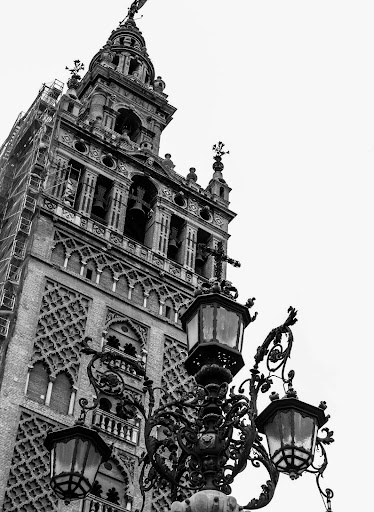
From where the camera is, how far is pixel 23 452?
773 inches

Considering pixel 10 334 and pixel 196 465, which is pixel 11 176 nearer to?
pixel 10 334

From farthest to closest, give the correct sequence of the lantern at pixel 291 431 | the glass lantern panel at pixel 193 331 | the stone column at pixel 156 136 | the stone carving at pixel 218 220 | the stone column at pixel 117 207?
the stone column at pixel 156 136
the stone carving at pixel 218 220
the stone column at pixel 117 207
the glass lantern panel at pixel 193 331
the lantern at pixel 291 431

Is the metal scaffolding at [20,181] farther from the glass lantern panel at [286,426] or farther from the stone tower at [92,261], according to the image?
the glass lantern panel at [286,426]

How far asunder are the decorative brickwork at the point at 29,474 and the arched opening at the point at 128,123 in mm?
14913

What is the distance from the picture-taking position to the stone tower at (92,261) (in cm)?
2062

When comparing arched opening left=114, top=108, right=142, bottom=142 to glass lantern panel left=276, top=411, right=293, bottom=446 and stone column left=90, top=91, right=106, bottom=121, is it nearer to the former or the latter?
stone column left=90, top=91, right=106, bottom=121

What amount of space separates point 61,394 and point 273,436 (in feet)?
44.5

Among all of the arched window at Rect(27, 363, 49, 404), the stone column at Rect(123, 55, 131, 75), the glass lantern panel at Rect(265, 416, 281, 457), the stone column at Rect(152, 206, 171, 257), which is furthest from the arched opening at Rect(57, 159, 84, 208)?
the glass lantern panel at Rect(265, 416, 281, 457)

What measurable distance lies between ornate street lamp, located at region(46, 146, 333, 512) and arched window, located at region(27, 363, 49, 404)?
1204 centimetres

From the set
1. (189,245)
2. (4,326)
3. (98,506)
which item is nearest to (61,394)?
(4,326)

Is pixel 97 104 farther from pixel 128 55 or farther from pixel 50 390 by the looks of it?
pixel 50 390

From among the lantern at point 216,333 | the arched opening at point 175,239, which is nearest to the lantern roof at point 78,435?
the lantern at point 216,333

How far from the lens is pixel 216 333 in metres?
8.77

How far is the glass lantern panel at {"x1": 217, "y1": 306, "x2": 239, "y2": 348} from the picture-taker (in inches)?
346
